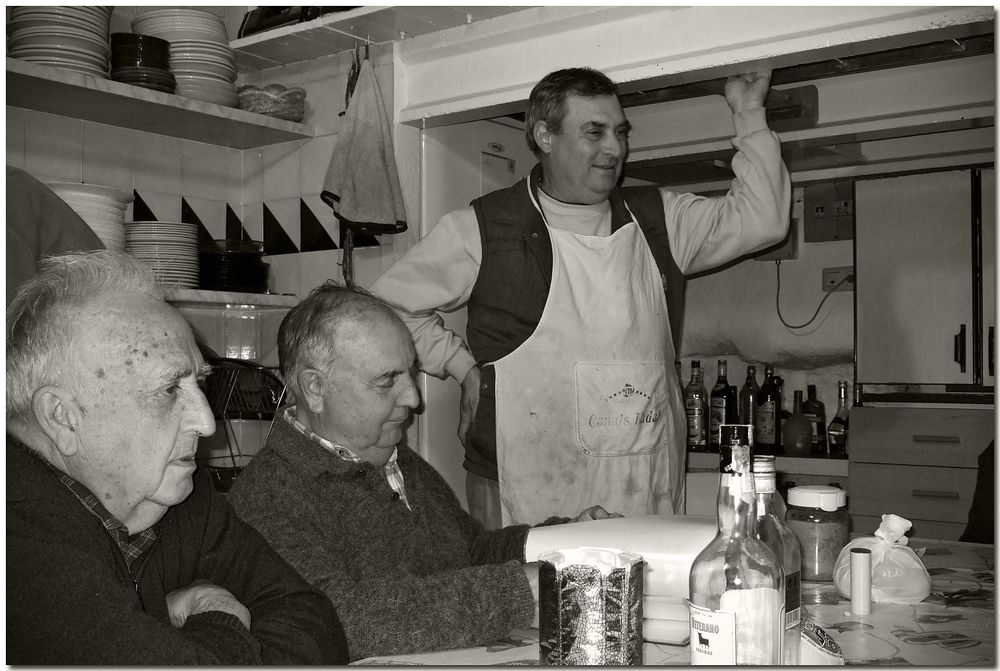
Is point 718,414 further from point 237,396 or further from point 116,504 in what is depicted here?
point 116,504

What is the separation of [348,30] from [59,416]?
6.28ft

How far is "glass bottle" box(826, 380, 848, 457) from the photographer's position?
3.95 meters

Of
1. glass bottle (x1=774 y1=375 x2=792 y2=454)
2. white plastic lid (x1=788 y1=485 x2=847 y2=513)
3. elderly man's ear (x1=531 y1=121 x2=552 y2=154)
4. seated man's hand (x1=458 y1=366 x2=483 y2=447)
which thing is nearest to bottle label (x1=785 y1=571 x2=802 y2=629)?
white plastic lid (x1=788 y1=485 x2=847 y2=513)

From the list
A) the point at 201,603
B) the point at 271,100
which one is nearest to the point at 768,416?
the point at 271,100

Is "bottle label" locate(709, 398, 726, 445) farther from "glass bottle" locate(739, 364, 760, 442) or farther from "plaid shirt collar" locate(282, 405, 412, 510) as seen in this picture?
"plaid shirt collar" locate(282, 405, 412, 510)

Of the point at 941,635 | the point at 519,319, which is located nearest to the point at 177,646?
the point at 941,635

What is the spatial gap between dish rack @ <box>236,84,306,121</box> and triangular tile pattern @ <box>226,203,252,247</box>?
1.34 feet

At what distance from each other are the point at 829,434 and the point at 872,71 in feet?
5.56

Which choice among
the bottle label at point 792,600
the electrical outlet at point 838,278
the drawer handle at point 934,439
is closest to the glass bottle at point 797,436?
the drawer handle at point 934,439

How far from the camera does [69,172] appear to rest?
8.60 ft

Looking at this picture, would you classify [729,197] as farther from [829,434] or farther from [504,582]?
[829,434]

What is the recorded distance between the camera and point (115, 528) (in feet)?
3.56

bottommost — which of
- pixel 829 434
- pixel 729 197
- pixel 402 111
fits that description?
pixel 829 434

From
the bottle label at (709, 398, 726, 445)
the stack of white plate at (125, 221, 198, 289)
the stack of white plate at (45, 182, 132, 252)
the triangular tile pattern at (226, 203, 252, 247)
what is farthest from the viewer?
the bottle label at (709, 398, 726, 445)
